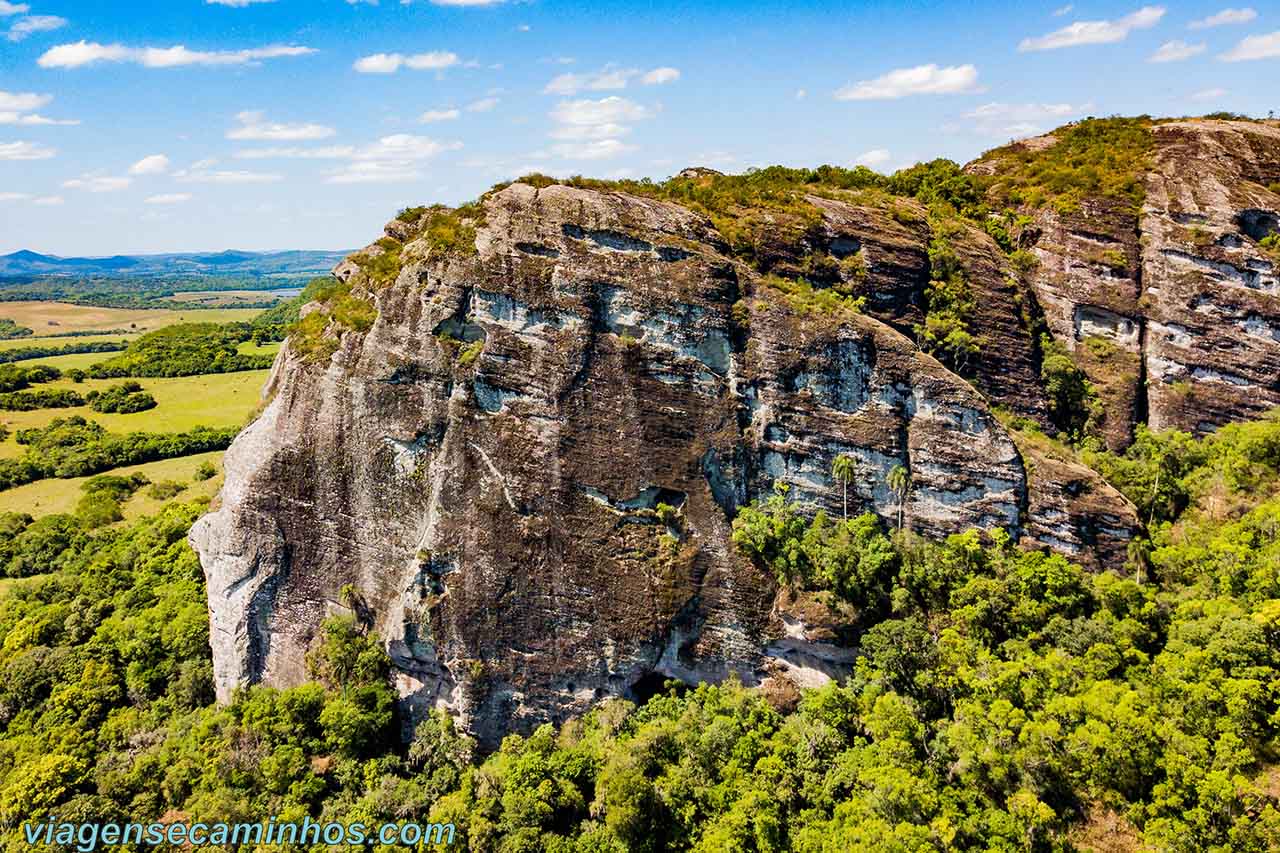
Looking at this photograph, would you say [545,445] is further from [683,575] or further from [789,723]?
[789,723]

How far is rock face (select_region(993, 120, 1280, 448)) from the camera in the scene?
43438 mm

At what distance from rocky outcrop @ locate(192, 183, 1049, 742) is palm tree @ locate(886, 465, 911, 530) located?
451 mm

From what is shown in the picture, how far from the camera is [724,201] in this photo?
43.0 meters

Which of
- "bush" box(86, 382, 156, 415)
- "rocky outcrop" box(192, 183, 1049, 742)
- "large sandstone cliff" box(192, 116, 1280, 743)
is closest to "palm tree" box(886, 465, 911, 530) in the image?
Answer: "large sandstone cliff" box(192, 116, 1280, 743)

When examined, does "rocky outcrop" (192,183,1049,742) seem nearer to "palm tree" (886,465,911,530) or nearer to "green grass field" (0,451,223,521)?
"palm tree" (886,465,911,530)

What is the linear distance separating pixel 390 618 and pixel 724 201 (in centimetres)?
3117

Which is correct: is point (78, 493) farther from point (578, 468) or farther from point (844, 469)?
point (844, 469)

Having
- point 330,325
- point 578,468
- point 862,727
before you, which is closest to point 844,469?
point 862,727

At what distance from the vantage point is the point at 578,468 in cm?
3531

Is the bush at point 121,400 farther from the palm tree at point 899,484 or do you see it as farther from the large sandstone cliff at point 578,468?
the palm tree at point 899,484

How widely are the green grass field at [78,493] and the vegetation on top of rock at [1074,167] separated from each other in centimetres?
6897

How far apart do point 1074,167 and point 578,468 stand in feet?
145

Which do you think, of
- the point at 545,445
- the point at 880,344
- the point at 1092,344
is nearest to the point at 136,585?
the point at 545,445

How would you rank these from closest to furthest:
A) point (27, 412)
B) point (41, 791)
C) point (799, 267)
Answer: point (41, 791) < point (799, 267) < point (27, 412)
